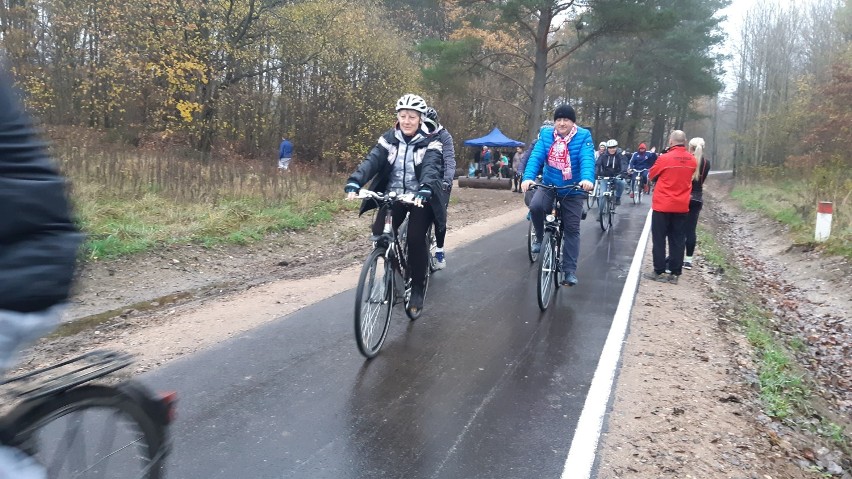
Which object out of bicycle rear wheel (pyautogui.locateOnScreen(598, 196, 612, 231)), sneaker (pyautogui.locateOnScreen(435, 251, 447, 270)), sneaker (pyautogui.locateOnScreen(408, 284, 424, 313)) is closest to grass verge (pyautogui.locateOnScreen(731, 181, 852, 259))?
bicycle rear wheel (pyautogui.locateOnScreen(598, 196, 612, 231))

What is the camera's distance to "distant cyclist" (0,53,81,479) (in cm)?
175

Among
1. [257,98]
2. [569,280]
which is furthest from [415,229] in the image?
[257,98]

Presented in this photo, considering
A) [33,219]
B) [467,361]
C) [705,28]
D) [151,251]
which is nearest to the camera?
[33,219]

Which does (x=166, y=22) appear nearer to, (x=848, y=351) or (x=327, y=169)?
(x=327, y=169)

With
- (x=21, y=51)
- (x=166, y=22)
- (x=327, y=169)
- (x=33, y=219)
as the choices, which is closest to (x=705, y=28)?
(x=327, y=169)

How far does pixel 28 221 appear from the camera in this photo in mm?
1761

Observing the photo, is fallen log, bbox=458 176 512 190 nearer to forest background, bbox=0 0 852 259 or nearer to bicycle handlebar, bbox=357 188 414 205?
forest background, bbox=0 0 852 259

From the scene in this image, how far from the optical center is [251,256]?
32.4ft

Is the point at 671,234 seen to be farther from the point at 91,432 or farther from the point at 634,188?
the point at 634,188

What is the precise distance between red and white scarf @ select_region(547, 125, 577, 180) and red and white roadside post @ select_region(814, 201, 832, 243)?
834cm

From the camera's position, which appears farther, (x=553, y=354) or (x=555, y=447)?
(x=553, y=354)

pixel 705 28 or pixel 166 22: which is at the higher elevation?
pixel 705 28

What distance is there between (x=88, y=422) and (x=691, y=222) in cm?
918

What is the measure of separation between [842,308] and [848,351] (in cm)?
208
